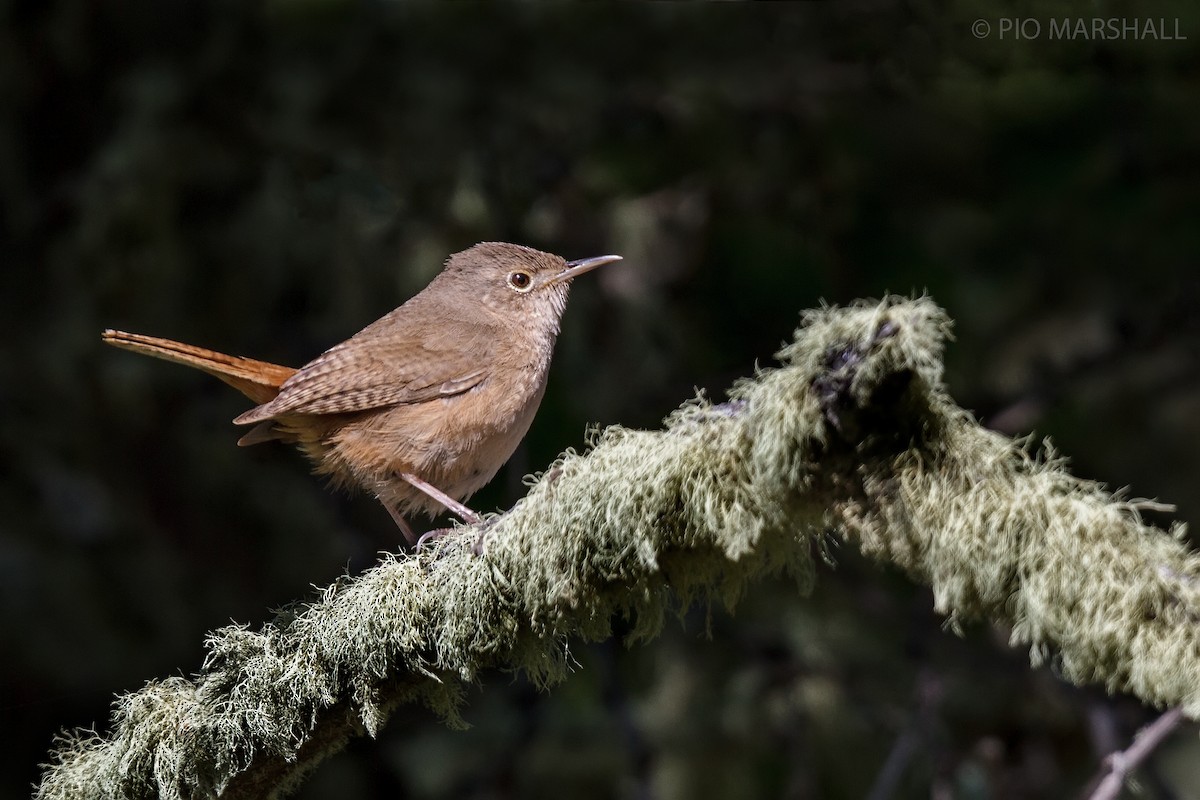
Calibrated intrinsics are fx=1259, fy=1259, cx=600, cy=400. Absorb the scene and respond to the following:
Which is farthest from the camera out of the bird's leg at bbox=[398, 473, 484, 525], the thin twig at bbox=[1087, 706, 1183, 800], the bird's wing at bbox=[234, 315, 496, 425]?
the bird's wing at bbox=[234, 315, 496, 425]

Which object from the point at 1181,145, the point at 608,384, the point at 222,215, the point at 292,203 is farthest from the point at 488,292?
the point at 1181,145

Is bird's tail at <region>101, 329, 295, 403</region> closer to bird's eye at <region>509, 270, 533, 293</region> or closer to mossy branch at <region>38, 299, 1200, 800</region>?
bird's eye at <region>509, 270, 533, 293</region>

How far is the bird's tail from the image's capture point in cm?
335

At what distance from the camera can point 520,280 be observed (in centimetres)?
393

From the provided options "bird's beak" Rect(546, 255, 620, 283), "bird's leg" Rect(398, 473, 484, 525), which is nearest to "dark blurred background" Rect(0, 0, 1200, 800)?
"bird's beak" Rect(546, 255, 620, 283)

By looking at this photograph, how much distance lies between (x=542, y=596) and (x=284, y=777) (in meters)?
0.76

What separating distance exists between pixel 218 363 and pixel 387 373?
45 centimetres

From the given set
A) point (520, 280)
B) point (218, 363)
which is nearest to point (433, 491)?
point (218, 363)

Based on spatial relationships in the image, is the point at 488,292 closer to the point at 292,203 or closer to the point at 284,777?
the point at 292,203

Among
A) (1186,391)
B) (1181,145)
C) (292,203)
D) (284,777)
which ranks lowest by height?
(284,777)

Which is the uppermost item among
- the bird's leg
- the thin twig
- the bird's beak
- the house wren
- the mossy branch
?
the bird's beak

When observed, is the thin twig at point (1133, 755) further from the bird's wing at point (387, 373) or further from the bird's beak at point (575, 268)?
the bird's beak at point (575, 268)

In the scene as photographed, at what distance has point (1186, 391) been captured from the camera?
16.4 feet

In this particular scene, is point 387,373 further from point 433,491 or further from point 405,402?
point 433,491
